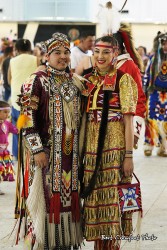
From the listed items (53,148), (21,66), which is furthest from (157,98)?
(53,148)

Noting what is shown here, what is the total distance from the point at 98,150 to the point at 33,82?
1.97 feet

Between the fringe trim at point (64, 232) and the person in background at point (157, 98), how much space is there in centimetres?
596

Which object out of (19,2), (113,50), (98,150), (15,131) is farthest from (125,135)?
(19,2)

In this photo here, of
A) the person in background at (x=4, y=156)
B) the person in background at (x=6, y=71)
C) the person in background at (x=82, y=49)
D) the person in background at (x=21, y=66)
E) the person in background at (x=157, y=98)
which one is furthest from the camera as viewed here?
the person in background at (x=6, y=71)

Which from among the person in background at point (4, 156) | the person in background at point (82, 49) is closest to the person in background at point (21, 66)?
the person in background at point (82, 49)

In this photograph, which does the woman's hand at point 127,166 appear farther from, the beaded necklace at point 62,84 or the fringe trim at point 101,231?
the beaded necklace at point 62,84

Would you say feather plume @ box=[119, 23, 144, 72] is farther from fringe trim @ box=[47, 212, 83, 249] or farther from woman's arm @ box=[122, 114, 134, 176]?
fringe trim @ box=[47, 212, 83, 249]

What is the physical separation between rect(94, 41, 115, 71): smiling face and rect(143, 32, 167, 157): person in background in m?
5.72

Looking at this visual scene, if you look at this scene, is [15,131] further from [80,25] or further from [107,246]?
[80,25]

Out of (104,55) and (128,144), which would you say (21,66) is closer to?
(104,55)

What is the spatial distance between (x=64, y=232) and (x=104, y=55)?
1.16 meters

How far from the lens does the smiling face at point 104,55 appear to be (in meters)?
4.86

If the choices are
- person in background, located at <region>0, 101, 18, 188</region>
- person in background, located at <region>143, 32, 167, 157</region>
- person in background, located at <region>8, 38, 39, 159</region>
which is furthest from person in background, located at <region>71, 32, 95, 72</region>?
person in background, located at <region>0, 101, 18, 188</region>

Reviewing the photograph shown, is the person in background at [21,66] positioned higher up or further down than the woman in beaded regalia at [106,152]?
higher up
